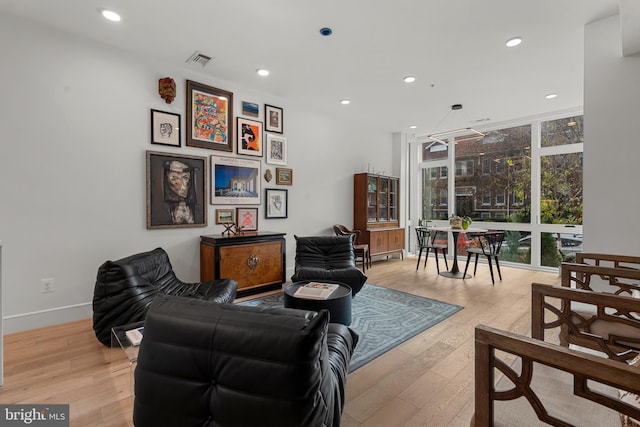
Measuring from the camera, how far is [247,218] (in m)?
4.35

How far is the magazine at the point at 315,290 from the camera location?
8.59 feet

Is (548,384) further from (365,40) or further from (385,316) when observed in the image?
(365,40)

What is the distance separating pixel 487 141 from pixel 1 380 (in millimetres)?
7217

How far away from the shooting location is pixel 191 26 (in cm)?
283

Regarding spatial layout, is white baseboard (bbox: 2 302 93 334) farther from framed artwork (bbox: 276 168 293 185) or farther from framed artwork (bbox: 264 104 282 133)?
framed artwork (bbox: 264 104 282 133)

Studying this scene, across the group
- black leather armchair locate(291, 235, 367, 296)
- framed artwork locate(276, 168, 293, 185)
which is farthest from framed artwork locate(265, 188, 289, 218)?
black leather armchair locate(291, 235, 367, 296)

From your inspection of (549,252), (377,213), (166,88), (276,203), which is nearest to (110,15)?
(166,88)

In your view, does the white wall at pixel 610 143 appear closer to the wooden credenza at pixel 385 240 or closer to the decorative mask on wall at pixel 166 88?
the wooden credenza at pixel 385 240

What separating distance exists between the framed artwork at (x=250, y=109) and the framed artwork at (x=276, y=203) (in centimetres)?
111

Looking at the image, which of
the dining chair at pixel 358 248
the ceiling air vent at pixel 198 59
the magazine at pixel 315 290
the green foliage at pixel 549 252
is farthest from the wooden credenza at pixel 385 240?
the ceiling air vent at pixel 198 59

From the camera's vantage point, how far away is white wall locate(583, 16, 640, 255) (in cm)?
260

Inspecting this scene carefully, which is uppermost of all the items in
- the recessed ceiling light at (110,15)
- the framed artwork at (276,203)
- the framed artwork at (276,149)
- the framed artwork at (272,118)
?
the recessed ceiling light at (110,15)

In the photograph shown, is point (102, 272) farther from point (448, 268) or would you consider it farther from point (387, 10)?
point (448, 268)

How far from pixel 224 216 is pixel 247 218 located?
0.35 meters
